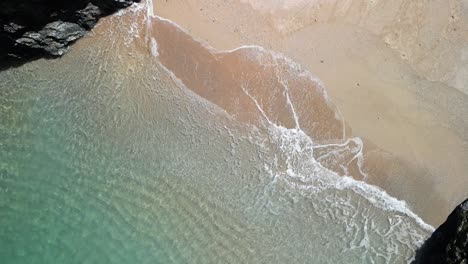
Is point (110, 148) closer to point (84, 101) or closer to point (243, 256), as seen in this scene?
point (84, 101)

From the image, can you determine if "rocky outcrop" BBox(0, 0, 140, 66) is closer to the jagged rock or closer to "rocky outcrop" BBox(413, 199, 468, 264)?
the jagged rock

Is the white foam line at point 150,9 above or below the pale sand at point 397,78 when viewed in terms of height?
below

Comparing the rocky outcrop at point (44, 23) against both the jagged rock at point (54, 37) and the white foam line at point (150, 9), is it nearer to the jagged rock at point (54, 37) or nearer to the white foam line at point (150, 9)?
the jagged rock at point (54, 37)

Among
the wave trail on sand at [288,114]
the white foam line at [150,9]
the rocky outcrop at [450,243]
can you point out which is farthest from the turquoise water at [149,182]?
the white foam line at [150,9]

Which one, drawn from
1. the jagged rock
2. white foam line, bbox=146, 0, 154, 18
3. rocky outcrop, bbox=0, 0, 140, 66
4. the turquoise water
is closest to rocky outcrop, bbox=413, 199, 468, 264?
the turquoise water

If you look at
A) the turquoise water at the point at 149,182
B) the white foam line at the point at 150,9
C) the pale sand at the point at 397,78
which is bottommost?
the turquoise water at the point at 149,182

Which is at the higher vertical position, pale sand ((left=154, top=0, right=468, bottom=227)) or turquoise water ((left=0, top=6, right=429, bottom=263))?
pale sand ((left=154, top=0, right=468, bottom=227))

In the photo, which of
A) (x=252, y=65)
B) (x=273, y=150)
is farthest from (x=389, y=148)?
(x=252, y=65)

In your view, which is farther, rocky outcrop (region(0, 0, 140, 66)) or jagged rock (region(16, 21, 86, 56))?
jagged rock (region(16, 21, 86, 56))
